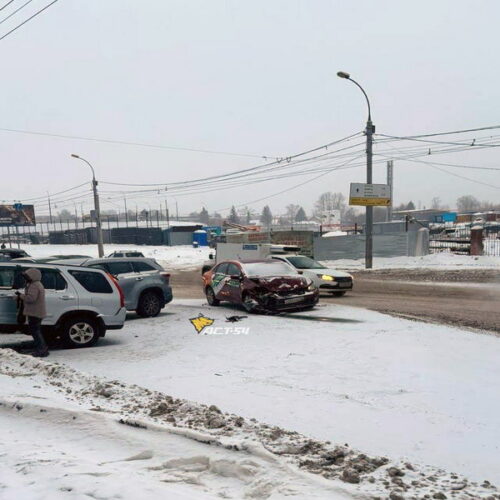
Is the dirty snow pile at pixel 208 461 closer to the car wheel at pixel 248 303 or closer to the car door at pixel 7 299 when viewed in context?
the car door at pixel 7 299

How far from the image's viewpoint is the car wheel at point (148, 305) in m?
12.4

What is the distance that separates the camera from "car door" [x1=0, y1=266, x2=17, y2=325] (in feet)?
27.5

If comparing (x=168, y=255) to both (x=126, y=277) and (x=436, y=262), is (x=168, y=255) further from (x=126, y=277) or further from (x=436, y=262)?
(x=126, y=277)

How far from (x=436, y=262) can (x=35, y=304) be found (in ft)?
77.7

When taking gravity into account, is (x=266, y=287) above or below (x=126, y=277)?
below

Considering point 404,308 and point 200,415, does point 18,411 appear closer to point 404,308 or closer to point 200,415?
point 200,415

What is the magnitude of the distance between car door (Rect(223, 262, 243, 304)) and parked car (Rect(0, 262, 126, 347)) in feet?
14.0

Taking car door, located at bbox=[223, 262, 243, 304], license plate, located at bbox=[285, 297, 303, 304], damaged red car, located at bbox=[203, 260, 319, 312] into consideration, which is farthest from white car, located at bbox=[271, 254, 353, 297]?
license plate, located at bbox=[285, 297, 303, 304]

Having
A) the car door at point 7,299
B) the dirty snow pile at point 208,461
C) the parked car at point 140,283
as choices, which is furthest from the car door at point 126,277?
the dirty snow pile at point 208,461

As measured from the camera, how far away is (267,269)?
13.0 metres

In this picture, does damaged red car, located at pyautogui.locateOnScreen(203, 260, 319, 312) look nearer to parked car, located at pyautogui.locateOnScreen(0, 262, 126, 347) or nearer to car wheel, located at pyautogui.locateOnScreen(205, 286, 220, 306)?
car wheel, located at pyautogui.locateOnScreen(205, 286, 220, 306)

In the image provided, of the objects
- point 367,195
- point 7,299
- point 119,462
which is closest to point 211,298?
point 7,299

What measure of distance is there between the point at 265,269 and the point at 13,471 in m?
9.76

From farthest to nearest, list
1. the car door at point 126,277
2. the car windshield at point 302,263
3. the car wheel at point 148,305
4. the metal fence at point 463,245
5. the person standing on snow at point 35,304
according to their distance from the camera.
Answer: the metal fence at point 463,245
the car windshield at point 302,263
the car wheel at point 148,305
the car door at point 126,277
the person standing on snow at point 35,304
